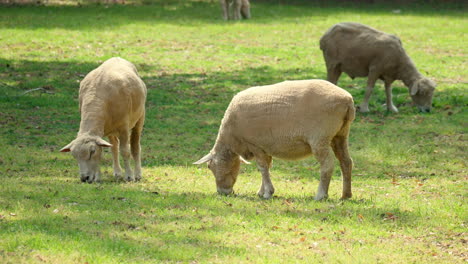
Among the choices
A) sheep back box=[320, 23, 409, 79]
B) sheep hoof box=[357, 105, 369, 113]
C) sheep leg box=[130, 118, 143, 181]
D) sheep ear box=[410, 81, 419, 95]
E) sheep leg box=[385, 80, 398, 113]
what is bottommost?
sheep hoof box=[357, 105, 369, 113]

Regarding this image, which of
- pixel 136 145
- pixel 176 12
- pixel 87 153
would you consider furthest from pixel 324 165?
pixel 176 12

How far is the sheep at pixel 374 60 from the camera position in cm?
1728

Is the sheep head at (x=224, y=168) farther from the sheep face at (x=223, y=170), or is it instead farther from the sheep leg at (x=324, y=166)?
the sheep leg at (x=324, y=166)

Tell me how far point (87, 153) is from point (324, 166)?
3.42 metres

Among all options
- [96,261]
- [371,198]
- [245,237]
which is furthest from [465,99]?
[96,261]

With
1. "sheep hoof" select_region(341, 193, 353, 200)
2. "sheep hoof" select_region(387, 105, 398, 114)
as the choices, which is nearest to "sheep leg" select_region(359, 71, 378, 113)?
"sheep hoof" select_region(387, 105, 398, 114)

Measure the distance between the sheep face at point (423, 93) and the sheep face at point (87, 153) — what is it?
9207mm

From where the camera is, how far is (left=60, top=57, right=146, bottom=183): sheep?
10531 mm

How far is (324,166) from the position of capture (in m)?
9.45

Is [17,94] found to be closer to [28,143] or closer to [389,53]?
[28,143]

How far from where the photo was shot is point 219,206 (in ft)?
30.1

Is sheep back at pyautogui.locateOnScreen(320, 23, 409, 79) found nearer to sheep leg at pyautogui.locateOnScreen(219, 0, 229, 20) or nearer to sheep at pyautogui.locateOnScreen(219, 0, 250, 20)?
sheep leg at pyautogui.locateOnScreen(219, 0, 229, 20)

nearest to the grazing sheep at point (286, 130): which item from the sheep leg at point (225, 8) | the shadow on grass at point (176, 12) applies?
the shadow on grass at point (176, 12)

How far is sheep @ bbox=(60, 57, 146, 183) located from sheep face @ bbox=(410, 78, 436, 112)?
7.90m
